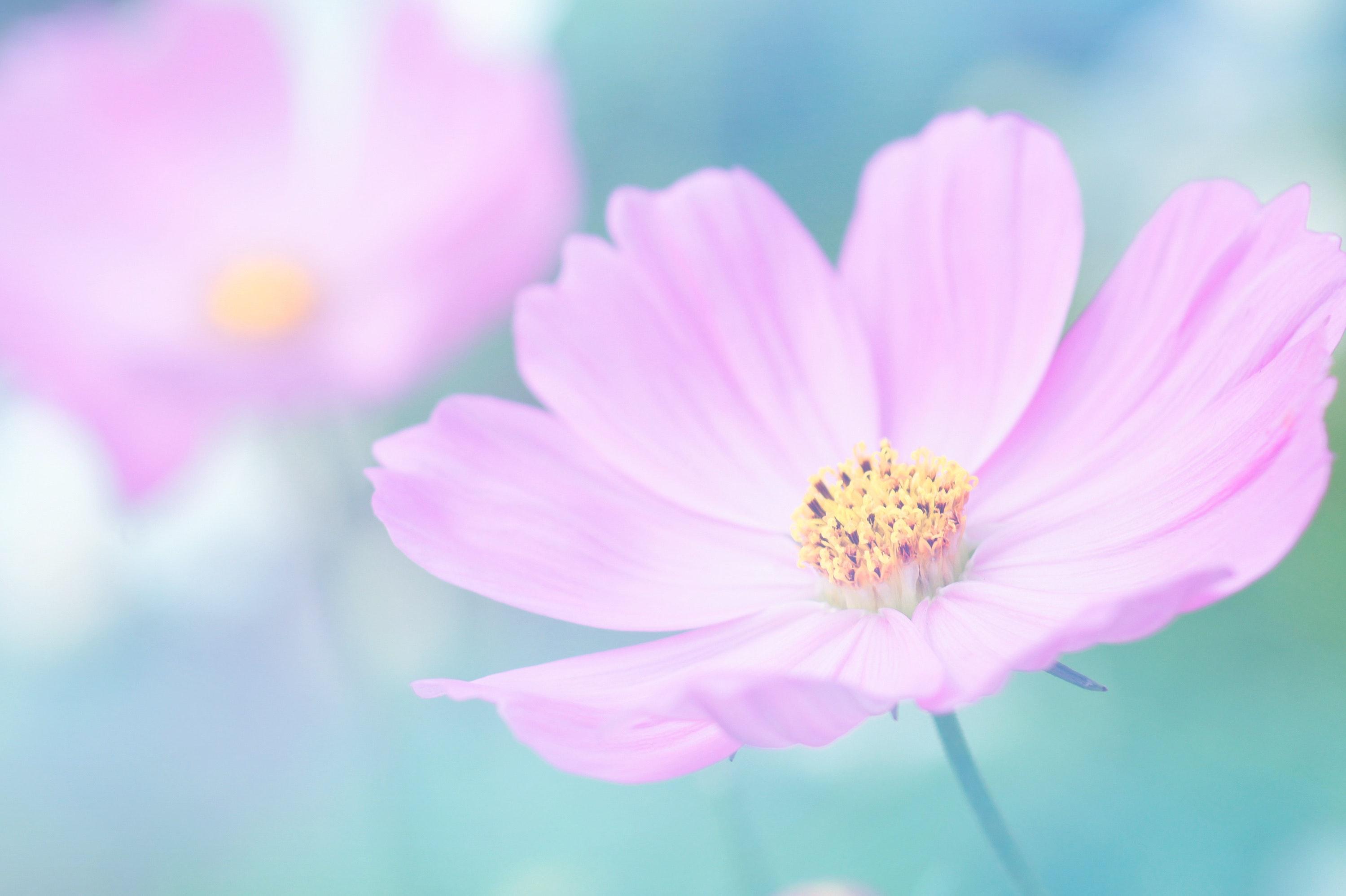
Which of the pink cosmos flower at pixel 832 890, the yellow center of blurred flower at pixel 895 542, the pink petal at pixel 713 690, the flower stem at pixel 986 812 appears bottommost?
the flower stem at pixel 986 812

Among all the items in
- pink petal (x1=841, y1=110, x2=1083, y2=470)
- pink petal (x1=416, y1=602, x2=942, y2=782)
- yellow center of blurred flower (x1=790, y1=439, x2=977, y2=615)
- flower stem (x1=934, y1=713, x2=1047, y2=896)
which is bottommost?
flower stem (x1=934, y1=713, x2=1047, y2=896)

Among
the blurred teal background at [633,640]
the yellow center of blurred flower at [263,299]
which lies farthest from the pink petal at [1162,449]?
the yellow center of blurred flower at [263,299]

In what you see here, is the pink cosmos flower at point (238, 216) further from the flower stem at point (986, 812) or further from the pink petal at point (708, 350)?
the flower stem at point (986, 812)

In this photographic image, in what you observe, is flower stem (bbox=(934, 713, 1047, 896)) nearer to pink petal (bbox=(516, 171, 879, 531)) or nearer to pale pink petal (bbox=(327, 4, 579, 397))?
pink petal (bbox=(516, 171, 879, 531))

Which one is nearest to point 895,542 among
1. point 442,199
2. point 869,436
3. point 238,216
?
point 869,436

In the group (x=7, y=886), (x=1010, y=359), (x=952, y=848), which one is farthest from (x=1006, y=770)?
(x=7, y=886)

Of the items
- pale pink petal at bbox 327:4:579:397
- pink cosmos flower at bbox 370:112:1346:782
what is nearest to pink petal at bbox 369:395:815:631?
pink cosmos flower at bbox 370:112:1346:782

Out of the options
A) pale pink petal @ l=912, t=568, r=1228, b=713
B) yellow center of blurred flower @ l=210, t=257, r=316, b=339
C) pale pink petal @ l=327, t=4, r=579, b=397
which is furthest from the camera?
yellow center of blurred flower @ l=210, t=257, r=316, b=339

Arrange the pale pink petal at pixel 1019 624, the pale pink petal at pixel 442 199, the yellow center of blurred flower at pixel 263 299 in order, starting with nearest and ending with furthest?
1. the pale pink petal at pixel 1019 624
2. the pale pink petal at pixel 442 199
3. the yellow center of blurred flower at pixel 263 299
